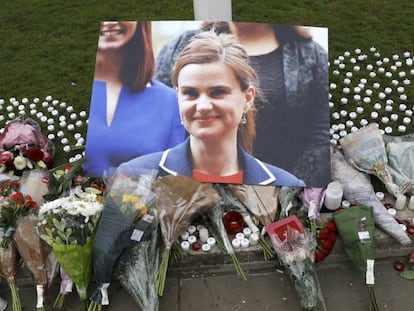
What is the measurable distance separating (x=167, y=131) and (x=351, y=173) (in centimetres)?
150

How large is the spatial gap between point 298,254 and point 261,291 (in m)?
0.40

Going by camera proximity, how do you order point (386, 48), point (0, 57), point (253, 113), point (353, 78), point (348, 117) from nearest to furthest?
point (253, 113) → point (348, 117) → point (353, 78) → point (386, 48) → point (0, 57)

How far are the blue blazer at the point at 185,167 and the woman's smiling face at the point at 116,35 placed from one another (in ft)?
3.92

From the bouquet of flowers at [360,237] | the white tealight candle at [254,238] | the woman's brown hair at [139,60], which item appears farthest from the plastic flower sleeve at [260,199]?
the woman's brown hair at [139,60]

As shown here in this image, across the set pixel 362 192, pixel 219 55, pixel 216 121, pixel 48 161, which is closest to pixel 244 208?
pixel 216 121

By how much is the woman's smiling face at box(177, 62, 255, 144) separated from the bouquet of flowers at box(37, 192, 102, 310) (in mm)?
1182

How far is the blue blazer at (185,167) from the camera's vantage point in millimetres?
3711

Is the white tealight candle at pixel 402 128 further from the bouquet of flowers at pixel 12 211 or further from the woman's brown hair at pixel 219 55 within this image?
the bouquet of flowers at pixel 12 211

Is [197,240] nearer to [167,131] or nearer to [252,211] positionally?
[252,211]

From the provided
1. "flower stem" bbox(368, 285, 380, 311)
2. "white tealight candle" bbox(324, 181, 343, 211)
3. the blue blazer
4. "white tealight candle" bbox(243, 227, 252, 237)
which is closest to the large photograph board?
the blue blazer

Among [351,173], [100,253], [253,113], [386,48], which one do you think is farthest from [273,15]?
[100,253]

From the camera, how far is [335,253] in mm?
3457

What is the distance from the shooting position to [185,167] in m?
3.80

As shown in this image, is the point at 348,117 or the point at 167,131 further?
the point at 348,117
